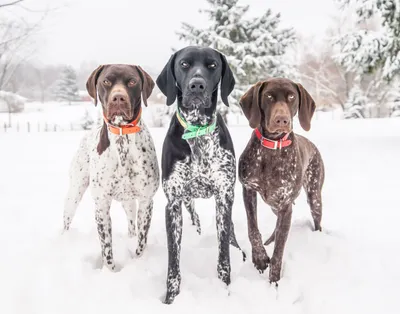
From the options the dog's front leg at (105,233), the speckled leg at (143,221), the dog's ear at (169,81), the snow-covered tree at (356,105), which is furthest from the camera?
the snow-covered tree at (356,105)

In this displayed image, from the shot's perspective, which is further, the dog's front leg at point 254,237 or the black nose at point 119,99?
the dog's front leg at point 254,237

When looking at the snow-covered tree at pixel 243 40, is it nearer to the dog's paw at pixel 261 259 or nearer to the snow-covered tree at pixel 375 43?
the snow-covered tree at pixel 375 43

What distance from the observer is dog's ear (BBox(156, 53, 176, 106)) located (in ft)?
9.39

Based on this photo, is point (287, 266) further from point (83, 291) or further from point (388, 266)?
point (83, 291)

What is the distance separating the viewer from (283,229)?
2.99 m

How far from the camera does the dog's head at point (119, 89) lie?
2746mm

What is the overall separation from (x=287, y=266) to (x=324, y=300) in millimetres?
441

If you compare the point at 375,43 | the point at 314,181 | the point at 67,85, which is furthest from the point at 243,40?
the point at 67,85

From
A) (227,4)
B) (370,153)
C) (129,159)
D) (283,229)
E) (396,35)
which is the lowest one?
(370,153)

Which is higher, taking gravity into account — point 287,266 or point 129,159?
point 129,159

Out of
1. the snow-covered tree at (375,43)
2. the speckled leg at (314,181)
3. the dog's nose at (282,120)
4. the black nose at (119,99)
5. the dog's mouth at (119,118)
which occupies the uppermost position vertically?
the snow-covered tree at (375,43)

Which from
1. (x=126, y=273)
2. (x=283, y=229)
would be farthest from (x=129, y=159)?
(x=283, y=229)

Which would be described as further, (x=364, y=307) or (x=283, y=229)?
(x=283, y=229)

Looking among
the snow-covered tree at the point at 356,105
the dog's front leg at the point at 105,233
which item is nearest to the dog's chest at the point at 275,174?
the dog's front leg at the point at 105,233
